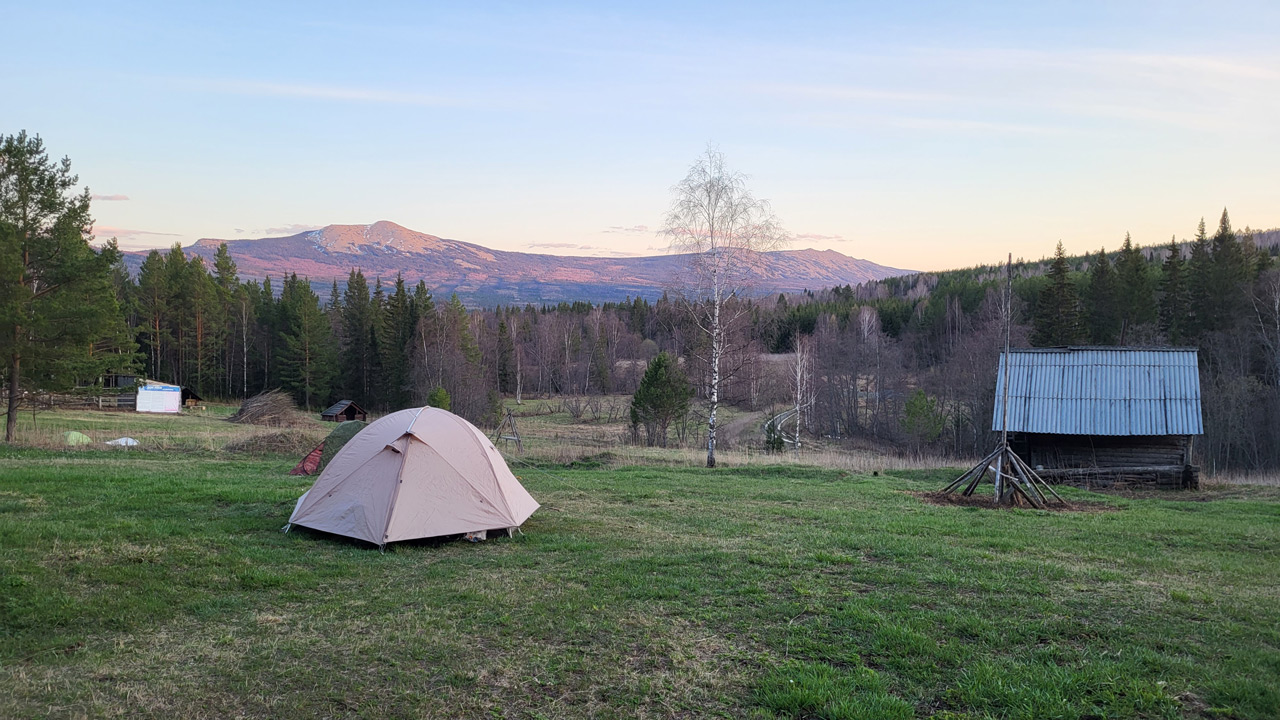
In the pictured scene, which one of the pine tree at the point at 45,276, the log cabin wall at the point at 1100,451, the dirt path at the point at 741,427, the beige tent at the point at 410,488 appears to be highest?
the pine tree at the point at 45,276

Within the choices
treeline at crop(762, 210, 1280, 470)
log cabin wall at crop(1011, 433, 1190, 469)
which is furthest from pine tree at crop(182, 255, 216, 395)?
log cabin wall at crop(1011, 433, 1190, 469)

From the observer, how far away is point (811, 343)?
6519 centimetres

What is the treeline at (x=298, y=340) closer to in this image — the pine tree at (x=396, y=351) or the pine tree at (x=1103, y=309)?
the pine tree at (x=396, y=351)

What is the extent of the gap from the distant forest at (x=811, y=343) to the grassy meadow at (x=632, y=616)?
15.5 meters

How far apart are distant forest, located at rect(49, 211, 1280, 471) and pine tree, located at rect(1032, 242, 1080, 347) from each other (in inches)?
4.6

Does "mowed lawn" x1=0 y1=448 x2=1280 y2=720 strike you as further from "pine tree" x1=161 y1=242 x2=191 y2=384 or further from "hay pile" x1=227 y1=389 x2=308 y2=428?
"pine tree" x1=161 y1=242 x2=191 y2=384

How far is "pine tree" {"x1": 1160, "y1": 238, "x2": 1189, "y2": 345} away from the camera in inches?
1795

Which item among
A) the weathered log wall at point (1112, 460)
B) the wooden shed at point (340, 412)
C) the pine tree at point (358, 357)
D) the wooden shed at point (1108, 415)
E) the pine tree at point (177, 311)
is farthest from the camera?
the pine tree at point (358, 357)

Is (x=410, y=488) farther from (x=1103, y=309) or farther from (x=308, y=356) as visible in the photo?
(x=308, y=356)

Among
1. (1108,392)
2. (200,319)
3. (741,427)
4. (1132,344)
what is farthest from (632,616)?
(200,319)

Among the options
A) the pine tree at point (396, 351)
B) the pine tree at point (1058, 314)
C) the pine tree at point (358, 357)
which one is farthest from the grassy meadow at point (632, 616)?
the pine tree at point (358, 357)

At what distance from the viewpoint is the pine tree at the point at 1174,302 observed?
45594 millimetres

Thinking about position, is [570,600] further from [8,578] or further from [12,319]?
[12,319]

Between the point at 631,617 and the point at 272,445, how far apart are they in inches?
776
